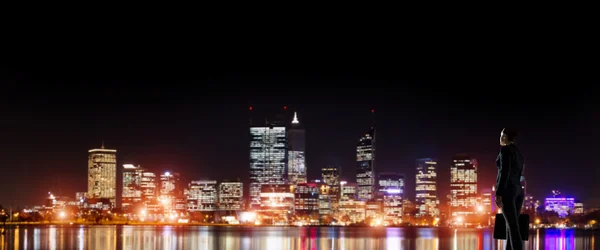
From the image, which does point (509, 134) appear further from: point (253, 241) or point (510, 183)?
point (253, 241)

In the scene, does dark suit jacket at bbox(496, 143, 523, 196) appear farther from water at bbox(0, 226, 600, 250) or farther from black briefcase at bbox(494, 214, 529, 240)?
water at bbox(0, 226, 600, 250)

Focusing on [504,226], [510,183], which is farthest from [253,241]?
[510,183]

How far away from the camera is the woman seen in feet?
40.9

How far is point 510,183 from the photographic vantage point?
12.5 m

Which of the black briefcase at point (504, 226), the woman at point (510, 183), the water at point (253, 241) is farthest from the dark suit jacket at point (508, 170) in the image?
the water at point (253, 241)

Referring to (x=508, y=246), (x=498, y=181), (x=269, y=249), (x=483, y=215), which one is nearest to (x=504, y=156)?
(x=498, y=181)

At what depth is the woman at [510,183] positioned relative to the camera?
40.9ft

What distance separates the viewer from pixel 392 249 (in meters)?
60.7

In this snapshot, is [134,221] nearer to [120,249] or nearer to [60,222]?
[60,222]

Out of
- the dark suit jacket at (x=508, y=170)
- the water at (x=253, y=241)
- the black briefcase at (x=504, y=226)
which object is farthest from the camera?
the water at (x=253, y=241)

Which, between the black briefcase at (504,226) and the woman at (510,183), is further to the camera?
the black briefcase at (504,226)

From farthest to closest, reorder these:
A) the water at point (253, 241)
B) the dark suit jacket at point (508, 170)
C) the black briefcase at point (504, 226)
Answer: the water at point (253, 241)
the black briefcase at point (504, 226)
the dark suit jacket at point (508, 170)

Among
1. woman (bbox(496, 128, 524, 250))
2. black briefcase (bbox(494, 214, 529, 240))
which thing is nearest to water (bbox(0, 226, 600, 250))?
black briefcase (bbox(494, 214, 529, 240))

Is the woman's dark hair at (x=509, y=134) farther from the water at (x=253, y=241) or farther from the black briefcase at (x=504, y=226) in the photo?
the water at (x=253, y=241)
